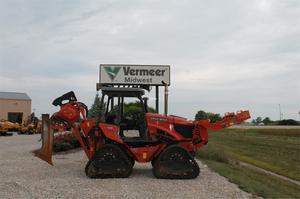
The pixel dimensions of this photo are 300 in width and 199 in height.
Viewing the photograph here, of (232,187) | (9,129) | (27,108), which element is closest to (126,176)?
(232,187)

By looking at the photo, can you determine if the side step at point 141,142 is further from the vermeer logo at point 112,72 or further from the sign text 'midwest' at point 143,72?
the vermeer logo at point 112,72

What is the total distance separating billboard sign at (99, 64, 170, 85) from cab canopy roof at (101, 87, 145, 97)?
18958mm

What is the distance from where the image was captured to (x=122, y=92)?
1296 centimetres

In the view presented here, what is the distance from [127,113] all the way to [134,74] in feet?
64.9

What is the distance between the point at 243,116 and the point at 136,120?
308 cm

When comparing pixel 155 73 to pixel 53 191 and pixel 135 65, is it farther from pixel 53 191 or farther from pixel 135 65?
pixel 53 191

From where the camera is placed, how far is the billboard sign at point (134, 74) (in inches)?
1272

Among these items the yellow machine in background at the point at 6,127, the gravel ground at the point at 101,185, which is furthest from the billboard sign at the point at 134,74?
the gravel ground at the point at 101,185

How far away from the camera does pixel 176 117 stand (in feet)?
42.4

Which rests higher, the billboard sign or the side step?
the billboard sign

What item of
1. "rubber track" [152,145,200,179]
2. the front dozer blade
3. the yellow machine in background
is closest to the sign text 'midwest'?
the yellow machine in background

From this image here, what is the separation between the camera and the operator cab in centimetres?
1268

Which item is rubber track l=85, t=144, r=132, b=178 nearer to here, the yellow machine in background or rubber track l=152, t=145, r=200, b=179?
rubber track l=152, t=145, r=200, b=179

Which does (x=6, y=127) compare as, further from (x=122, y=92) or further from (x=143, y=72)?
(x=122, y=92)
